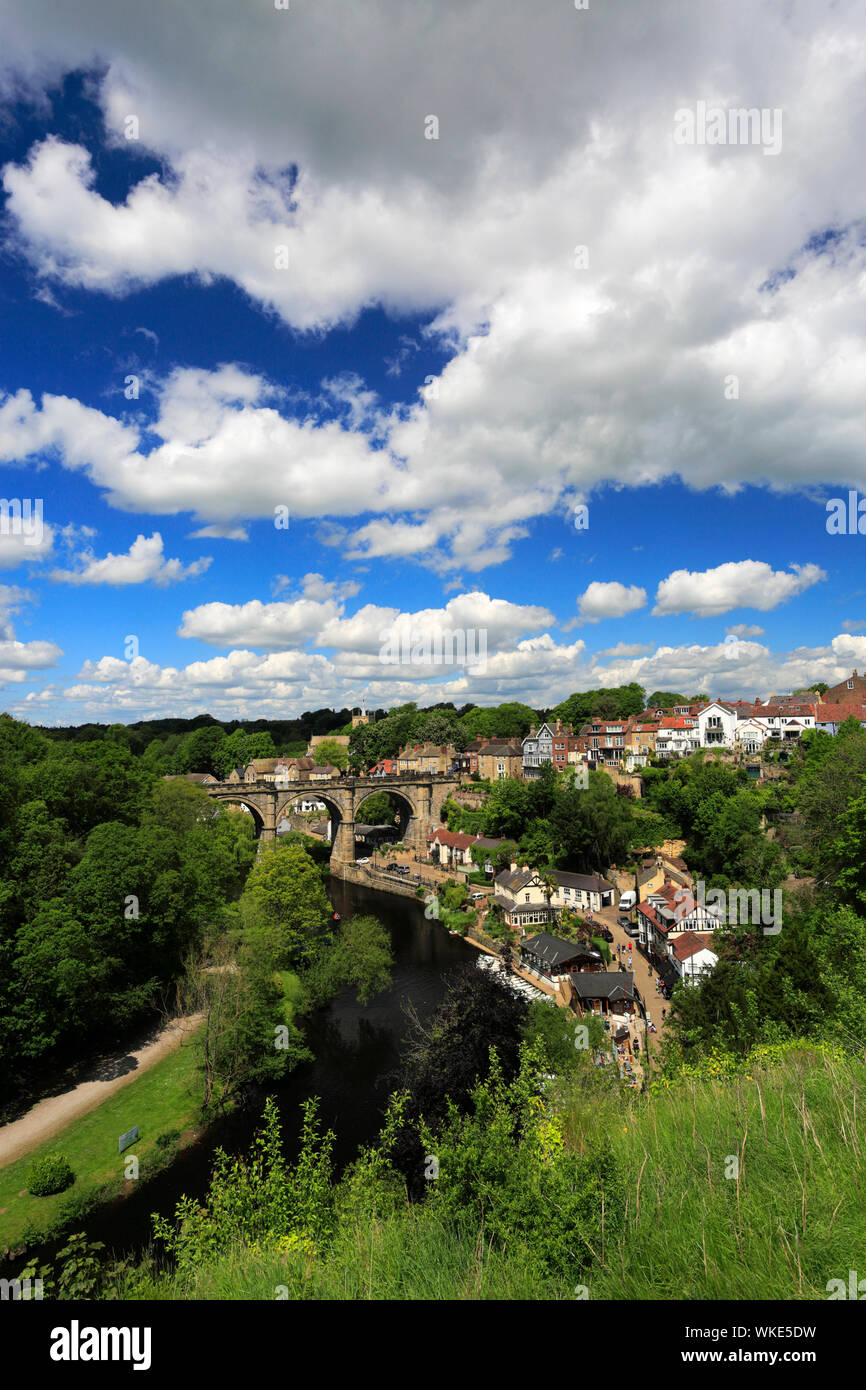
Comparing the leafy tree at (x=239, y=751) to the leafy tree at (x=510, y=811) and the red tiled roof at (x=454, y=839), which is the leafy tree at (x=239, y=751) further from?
the leafy tree at (x=510, y=811)

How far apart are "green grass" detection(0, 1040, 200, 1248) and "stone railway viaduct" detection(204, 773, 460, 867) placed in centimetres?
3261

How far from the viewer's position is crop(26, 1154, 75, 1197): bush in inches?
590

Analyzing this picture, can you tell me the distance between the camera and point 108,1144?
17078 mm

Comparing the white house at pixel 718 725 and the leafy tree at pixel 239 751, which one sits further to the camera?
the leafy tree at pixel 239 751

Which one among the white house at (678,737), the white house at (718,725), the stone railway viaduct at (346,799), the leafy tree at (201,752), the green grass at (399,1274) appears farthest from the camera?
the leafy tree at (201,752)

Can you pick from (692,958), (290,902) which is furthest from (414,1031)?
(692,958)

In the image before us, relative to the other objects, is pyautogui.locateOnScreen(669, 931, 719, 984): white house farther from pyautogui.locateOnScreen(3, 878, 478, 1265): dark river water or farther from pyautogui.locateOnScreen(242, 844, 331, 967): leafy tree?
pyautogui.locateOnScreen(242, 844, 331, 967): leafy tree

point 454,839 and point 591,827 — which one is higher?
point 591,827

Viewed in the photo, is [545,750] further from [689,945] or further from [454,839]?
[689,945]

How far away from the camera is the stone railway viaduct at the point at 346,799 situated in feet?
183

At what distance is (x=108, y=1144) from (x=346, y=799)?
43.7 metres

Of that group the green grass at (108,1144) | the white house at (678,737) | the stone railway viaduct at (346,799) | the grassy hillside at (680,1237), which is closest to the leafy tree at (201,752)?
the stone railway viaduct at (346,799)

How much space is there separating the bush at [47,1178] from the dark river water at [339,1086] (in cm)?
111

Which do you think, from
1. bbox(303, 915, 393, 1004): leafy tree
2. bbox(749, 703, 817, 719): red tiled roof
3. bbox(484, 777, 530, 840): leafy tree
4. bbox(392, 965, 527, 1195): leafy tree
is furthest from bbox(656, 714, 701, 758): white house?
bbox(392, 965, 527, 1195): leafy tree
